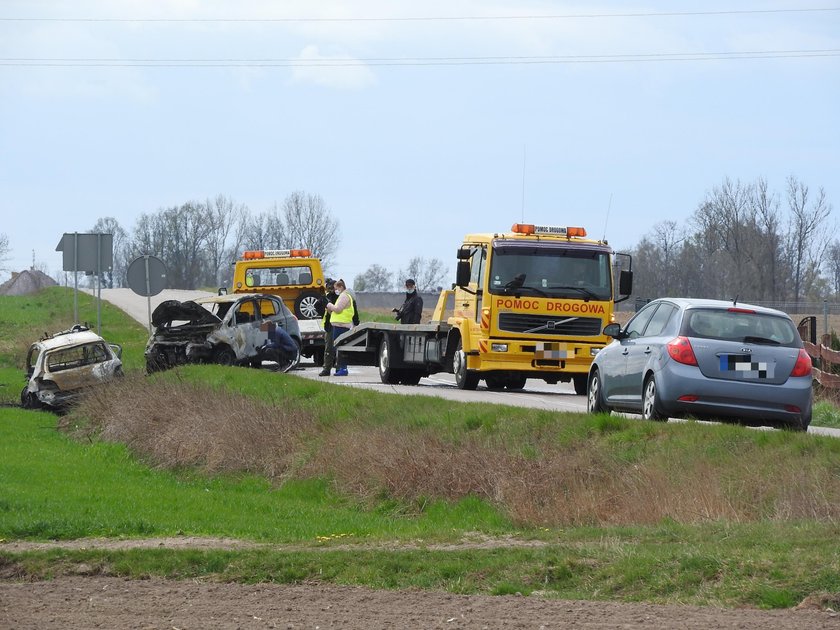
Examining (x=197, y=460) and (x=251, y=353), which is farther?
(x=251, y=353)

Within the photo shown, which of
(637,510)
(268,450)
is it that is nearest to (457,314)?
(268,450)

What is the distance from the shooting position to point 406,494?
1580cm

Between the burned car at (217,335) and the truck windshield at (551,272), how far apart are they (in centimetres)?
850

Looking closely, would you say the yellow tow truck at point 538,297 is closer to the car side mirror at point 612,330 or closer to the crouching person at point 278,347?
the car side mirror at point 612,330

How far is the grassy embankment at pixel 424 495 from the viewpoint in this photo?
8.60m

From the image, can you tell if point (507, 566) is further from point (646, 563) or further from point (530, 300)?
point (530, 300)

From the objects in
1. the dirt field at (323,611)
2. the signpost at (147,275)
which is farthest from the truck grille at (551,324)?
the dirt field at (323,611)

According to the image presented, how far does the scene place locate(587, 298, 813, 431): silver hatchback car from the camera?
1416 cm

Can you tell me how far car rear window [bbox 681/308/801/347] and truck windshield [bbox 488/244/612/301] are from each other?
760 cm

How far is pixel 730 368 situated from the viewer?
1419 cm

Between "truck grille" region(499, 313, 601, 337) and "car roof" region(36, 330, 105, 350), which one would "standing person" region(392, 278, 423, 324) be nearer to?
"truck grille" region(499, 313, 601, 337)

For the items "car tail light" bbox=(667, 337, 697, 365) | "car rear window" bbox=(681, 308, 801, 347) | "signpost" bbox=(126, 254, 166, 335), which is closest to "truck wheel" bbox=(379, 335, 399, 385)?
"signpost" bbox=(126, 254, 166, 335)

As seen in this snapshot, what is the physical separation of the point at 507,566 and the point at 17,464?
40.9 feet

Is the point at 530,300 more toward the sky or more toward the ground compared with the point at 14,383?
more toward the sky
